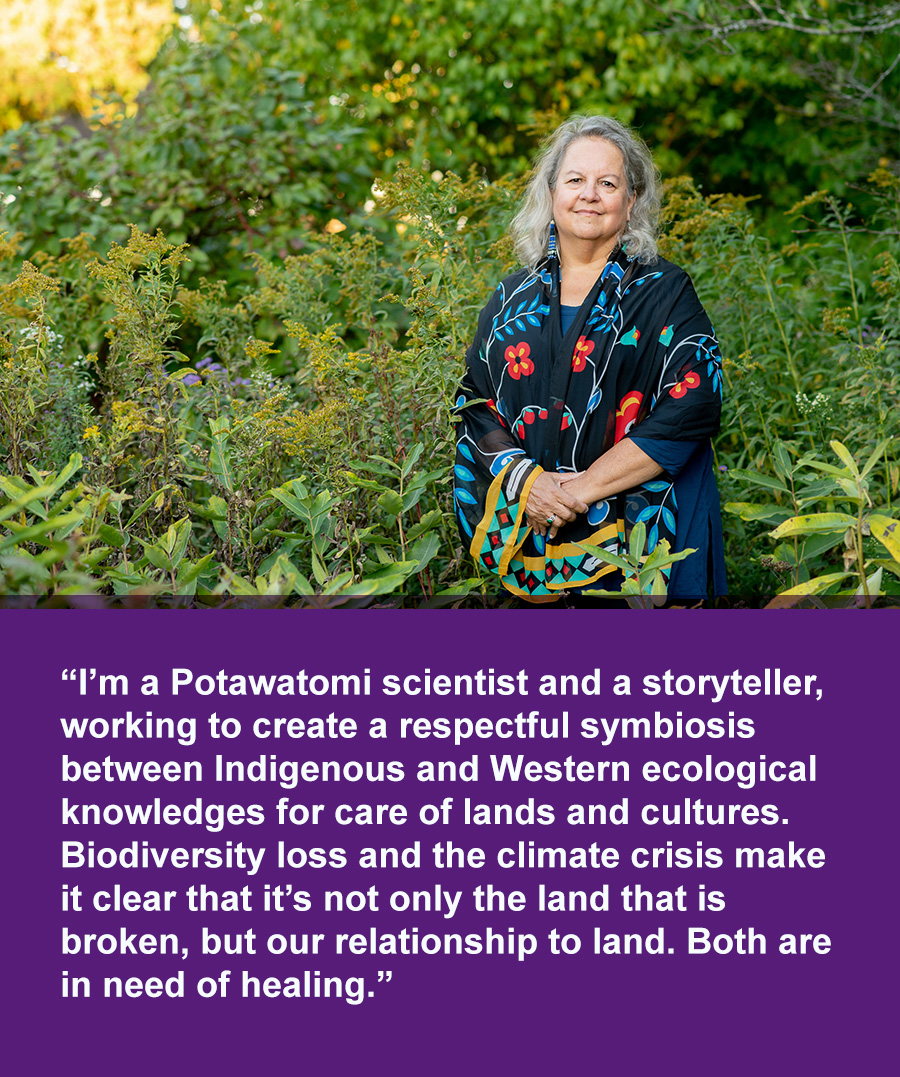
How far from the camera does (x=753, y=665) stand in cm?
162

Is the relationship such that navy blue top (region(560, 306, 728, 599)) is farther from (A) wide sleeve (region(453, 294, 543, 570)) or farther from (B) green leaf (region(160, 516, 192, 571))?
(B) green leaf (region(160, 516, 192, 571))

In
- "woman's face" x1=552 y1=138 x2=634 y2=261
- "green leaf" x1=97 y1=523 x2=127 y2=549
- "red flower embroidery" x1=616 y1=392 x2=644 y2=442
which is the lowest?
"green leaf" x1=97 y1=523 x2=127 y2=549

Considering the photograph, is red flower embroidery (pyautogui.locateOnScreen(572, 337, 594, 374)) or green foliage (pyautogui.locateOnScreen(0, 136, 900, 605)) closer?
green foliage (pyautogui.locateOnScreen(0, 136, 900, 605))

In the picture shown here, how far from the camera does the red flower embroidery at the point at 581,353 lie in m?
2.31

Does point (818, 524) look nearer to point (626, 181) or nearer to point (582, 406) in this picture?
point (582, 406)

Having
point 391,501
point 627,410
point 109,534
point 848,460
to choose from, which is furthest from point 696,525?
point 109,534

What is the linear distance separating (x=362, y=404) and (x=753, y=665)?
1.34 metres

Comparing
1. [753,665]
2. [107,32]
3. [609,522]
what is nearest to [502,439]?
[609,522]

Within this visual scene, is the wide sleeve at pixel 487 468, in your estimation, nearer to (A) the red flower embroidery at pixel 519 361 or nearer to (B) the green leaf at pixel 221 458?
(A) the red flower embroidery at pixel 519 361

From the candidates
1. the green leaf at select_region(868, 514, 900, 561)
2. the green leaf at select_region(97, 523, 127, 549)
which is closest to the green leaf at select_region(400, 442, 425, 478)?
the green leaf at select_region(97, 523, 127, 549)

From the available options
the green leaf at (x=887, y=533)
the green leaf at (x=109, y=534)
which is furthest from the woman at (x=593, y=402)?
the green leaf at (x=109, y=534)

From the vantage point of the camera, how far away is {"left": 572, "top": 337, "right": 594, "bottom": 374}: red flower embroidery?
2.31 metres

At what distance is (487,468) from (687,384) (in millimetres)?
480

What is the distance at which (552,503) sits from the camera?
2295mm
